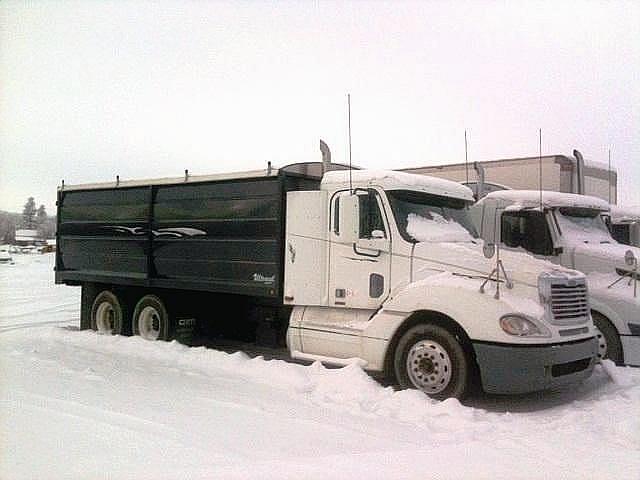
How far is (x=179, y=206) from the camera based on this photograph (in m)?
9.79

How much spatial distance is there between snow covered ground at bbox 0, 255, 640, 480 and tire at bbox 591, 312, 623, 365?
55cm

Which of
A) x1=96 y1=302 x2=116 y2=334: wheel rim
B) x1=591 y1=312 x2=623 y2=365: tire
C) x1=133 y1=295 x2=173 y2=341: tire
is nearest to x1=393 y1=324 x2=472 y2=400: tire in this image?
x1=591 y1=312 x2=623 y2=365: tire

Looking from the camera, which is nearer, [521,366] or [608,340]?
[521,366]

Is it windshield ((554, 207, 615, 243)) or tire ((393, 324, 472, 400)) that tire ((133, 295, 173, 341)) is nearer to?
tire ((393, 324, 472, 400))

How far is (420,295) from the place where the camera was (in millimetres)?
6762

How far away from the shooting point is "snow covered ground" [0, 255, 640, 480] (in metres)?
4.11

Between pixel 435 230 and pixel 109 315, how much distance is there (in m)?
6.61

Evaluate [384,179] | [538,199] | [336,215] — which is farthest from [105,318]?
[538,199]

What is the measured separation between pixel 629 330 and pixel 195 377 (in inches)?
217

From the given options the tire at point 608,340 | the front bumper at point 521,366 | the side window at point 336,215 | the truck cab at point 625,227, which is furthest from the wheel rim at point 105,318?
the truck cab at point 625,227

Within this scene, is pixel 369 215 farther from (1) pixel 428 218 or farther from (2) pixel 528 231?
(2) pixel 528 231

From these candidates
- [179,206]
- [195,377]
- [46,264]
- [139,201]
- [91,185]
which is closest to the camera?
[195,377]

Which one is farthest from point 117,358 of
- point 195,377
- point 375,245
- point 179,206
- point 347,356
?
point 375,245

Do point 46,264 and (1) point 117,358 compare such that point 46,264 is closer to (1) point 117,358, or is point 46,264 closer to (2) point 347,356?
(1) point 117,358
